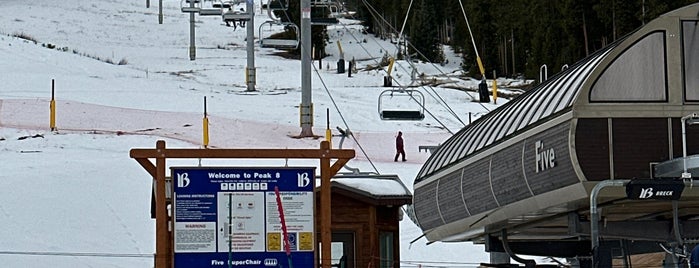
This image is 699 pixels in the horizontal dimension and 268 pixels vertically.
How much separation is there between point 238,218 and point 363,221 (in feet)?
10.3

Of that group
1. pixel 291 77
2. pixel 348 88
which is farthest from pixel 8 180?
pixel 291 77

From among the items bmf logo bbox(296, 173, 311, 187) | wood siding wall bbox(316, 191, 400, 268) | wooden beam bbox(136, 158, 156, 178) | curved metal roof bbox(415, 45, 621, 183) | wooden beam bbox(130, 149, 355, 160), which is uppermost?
curved metal roof bbox(415, 45, 621, 183)

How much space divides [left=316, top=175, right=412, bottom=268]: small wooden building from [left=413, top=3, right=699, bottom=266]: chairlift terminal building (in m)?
2.27

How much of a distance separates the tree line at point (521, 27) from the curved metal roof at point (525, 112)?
113 ft

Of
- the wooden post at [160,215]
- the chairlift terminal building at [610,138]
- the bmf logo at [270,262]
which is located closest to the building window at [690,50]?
the chairlift terminal building at [610,138]

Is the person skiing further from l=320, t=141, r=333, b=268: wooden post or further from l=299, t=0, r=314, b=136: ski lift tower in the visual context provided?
l=320, t=141, r=333, b=268: wooden post

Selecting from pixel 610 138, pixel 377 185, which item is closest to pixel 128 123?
pixel 377 185

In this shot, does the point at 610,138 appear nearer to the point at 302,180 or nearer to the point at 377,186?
the point at 302,180

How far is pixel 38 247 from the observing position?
61.9 ft

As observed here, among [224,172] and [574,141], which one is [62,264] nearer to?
[224,172]

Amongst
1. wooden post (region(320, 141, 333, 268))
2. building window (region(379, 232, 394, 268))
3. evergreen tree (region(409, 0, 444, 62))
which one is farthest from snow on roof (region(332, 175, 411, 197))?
evergreen tree (region(409, 0, 444, 62))

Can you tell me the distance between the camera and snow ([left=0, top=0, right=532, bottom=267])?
66.3 feet

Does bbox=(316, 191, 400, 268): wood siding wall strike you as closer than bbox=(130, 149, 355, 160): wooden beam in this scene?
No

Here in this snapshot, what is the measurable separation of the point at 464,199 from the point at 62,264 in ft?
19.4
